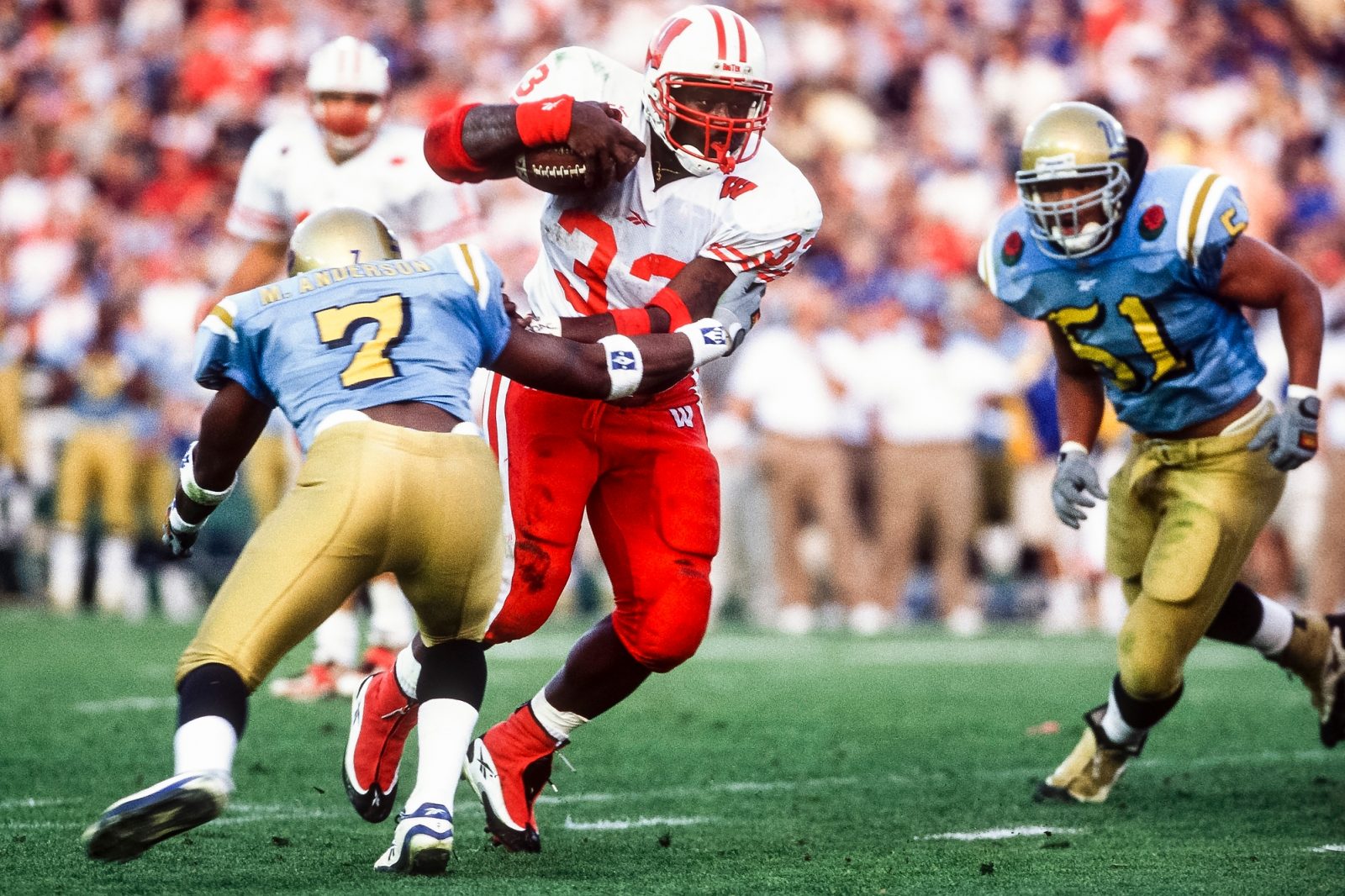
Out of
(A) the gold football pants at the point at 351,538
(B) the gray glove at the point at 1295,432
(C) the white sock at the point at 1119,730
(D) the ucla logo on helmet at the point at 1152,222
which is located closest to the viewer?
(A) the gold football pants at the point at 351,538

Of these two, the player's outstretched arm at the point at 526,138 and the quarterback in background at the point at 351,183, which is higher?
the player's outstretched arm at the point at 526,138

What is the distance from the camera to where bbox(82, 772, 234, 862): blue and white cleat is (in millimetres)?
3002

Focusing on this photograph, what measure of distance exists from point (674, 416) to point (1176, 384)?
1401 millimetres

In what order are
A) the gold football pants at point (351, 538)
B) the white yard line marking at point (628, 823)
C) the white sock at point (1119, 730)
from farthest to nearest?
the white sock at point (1119, 730), the white yard line marking at point (628, 823), the gold football pants at point (351, 538)

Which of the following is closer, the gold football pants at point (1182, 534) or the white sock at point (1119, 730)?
the gold football pants at point (1182, 534)

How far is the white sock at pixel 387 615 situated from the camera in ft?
20.7

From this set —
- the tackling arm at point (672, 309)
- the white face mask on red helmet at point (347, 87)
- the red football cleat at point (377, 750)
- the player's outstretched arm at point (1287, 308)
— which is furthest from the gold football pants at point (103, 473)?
the player's outstretched arm at point (1287, 308)

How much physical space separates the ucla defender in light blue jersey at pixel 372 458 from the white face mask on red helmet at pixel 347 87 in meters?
2.48

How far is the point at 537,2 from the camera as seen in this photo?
45.8 feet

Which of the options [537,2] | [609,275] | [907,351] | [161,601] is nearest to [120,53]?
[537,2]

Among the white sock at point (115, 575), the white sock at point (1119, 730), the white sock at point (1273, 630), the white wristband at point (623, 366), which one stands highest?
the white wristband at point (623, 366)

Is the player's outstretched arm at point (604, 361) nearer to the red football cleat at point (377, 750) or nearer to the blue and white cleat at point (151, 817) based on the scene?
the red football cleat at point (377, 750)

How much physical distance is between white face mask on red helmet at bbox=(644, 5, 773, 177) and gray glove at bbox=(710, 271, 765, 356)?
29cm

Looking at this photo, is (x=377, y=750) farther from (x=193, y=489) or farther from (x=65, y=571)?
(x=65, y=571)
